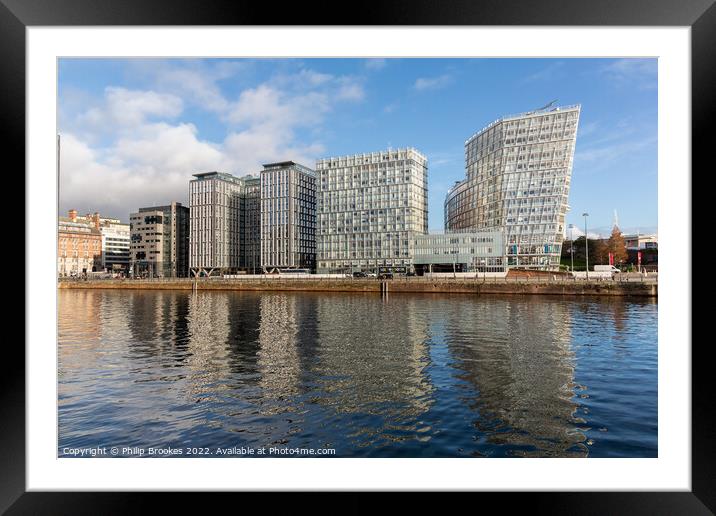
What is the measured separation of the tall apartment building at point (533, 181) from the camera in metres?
92.9

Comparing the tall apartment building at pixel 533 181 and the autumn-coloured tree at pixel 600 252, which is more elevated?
the tall apartment building at pixel 533 181

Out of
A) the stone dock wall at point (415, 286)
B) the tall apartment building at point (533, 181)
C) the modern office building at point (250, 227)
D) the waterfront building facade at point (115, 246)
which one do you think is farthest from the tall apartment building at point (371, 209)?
the waterfront building facade at point (115, 246)

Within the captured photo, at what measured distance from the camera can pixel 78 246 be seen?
12412 cm

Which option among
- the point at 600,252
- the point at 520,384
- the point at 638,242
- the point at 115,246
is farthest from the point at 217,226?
the point at 520,384

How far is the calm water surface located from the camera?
9.55 m

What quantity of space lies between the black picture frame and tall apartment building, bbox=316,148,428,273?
9754cm

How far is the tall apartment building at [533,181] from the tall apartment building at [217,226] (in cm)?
7980

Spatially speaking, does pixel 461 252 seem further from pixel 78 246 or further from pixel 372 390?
pixel 78 246

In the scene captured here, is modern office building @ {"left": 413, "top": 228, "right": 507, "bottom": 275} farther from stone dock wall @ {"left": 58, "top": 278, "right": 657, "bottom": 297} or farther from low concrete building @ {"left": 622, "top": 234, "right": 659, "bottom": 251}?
stone dock wall @ {"left": 58, "top": 278, "right": 657, "bottom": 297}

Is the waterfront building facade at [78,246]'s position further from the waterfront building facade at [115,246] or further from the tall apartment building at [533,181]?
the tall apartment building at [533,181]
